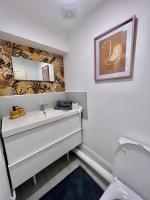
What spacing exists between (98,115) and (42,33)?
1304mm

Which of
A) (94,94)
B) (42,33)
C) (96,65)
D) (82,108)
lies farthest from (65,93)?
(42,33)

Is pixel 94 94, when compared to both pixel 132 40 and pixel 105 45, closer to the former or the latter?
pixel 105 45

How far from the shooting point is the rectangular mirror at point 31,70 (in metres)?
1.31

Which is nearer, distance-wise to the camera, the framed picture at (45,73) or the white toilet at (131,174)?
the white toilet at (131,174)

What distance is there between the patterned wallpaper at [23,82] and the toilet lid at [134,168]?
1.29m

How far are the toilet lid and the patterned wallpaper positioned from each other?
4.24ft

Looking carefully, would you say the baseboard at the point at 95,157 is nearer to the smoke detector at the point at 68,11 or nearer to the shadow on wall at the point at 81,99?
the shadow on wall at the point at 81,99

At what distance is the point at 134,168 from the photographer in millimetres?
823

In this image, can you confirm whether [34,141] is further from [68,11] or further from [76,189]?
[68,11]

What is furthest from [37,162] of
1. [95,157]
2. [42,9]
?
[42,9]

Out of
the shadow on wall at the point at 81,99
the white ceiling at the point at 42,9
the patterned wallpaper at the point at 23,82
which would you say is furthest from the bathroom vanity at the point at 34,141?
the white ceiling at the point at 42,9

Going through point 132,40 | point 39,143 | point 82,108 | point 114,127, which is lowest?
point 39,143

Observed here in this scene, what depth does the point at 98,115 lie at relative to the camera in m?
1.31

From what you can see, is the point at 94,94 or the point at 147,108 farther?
the point at 94,94
